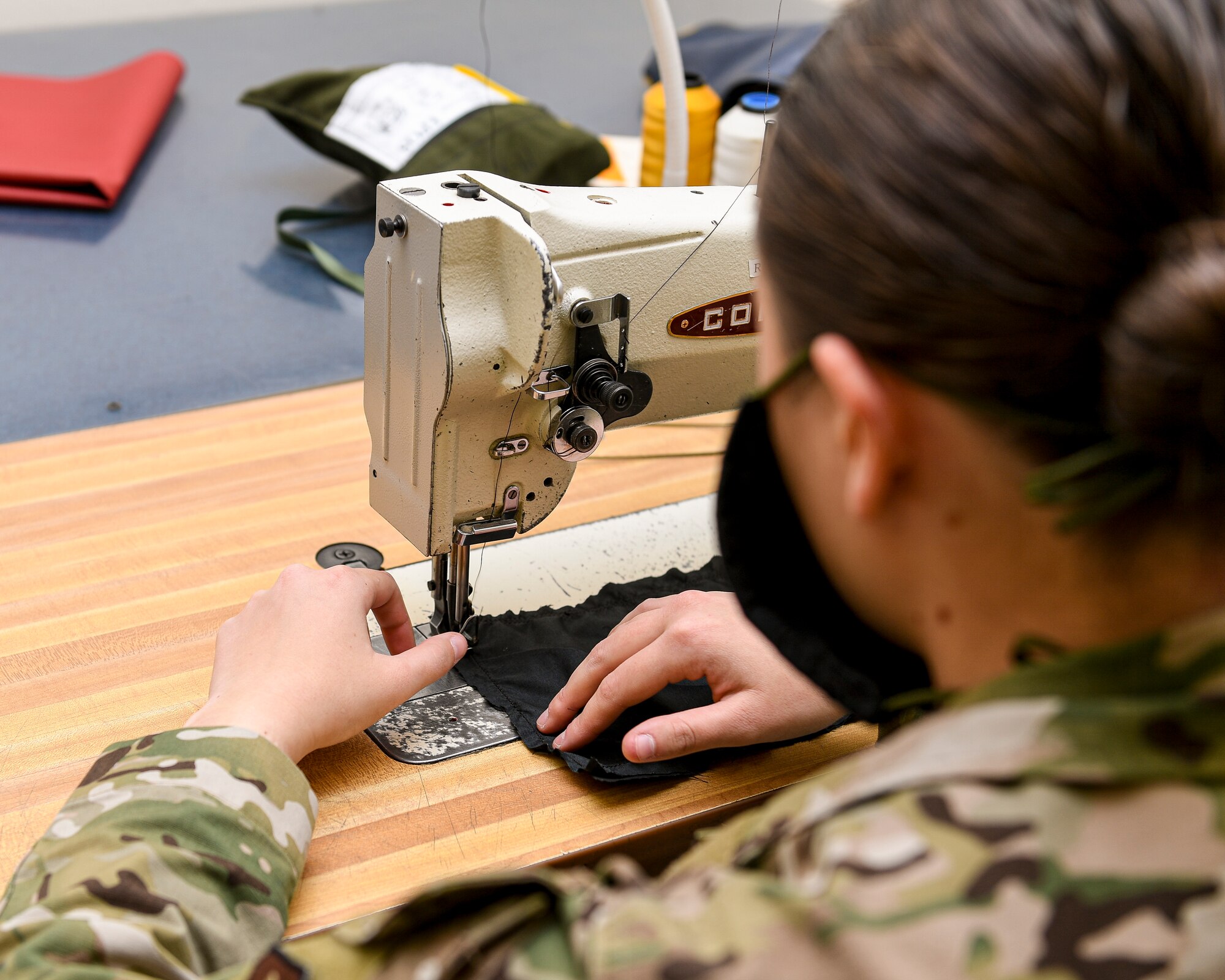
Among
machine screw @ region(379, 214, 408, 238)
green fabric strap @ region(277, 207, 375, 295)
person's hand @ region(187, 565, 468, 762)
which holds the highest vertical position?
machine screw @ region(379, 214, 408, 238)

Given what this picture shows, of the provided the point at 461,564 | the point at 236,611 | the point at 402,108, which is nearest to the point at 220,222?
the point at 402,108

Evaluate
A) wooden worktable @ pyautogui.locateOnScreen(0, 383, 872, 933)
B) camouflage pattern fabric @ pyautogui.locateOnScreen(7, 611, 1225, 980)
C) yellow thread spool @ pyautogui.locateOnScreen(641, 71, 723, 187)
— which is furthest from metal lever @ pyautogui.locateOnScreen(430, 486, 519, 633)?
yellow thread spool @ pyautogui.locateOnScreen(641, 71, 723, 187)

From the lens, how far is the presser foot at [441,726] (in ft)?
3.79

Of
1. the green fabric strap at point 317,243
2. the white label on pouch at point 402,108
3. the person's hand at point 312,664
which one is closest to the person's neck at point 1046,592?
the person's hand at point 312,664

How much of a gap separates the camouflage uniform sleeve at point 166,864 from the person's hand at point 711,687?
0.28m

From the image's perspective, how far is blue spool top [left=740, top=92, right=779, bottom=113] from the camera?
195 centimetres

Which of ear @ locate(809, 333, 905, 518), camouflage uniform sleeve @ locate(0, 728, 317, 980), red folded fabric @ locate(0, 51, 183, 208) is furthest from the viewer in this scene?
red folded fabric @ locate(0, 51, 183, 208)

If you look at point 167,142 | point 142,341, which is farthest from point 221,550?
point 167,142

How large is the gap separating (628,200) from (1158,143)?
0.73m

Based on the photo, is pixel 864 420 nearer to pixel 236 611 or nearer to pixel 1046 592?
pixel 1046 592

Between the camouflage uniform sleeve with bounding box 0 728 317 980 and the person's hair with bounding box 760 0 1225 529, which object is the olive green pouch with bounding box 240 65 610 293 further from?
the person's hair with bounding box 760 0 1225 529

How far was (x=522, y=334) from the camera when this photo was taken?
1.11m

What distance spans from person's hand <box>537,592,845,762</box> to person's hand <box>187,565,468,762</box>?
5.9 inches

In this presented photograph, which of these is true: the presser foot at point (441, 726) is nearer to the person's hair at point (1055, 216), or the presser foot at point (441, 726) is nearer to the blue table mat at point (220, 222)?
the person's hair at point (1055, 216)
